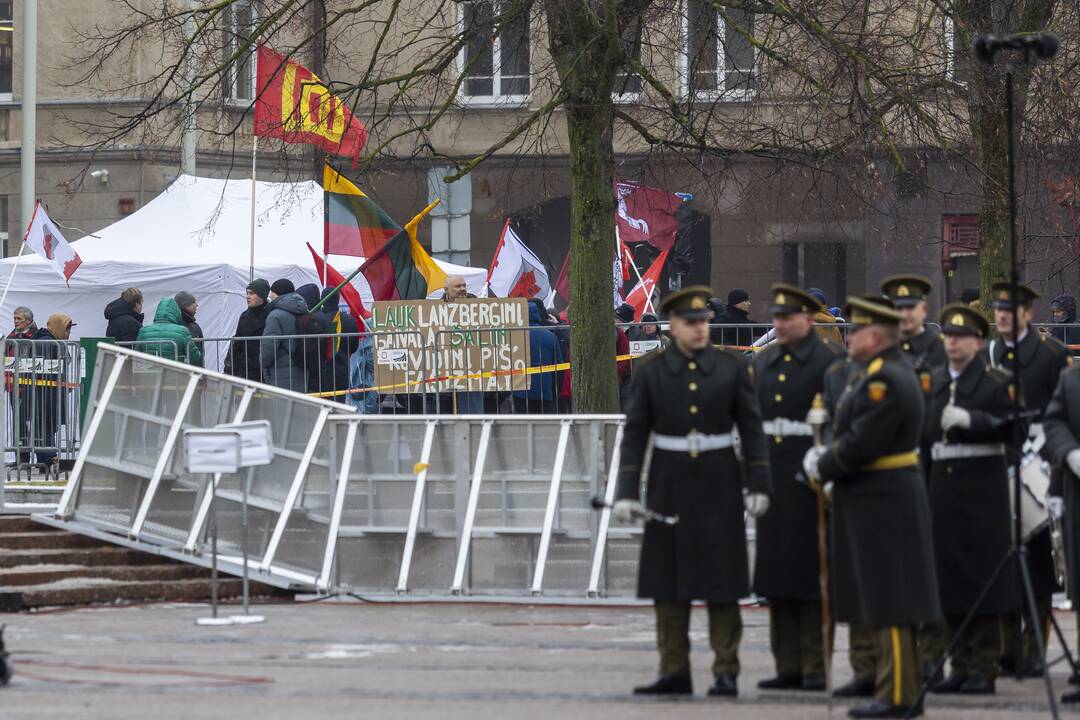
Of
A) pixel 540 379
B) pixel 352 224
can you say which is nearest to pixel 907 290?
pixel 540 379

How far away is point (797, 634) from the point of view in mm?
10086

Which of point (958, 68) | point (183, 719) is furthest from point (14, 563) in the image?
point (958, 68)

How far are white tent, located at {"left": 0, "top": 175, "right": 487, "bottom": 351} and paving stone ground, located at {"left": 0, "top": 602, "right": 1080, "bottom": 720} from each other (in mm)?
12515

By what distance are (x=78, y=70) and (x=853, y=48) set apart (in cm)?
2037

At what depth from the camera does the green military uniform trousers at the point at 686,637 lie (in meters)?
9.79

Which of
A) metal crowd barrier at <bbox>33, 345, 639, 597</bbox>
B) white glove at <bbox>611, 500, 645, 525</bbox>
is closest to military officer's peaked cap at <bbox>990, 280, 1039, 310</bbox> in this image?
white glove at <bbox>611, 500, 645, 525</bbox>

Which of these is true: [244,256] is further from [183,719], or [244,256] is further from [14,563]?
[183,719]

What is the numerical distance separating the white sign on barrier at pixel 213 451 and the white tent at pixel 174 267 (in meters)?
12.5

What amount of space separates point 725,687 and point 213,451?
4.76 metres

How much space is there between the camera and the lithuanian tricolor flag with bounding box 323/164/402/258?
836 inches

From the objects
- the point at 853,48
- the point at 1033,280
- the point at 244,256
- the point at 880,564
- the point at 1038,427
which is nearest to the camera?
the point at 880,564

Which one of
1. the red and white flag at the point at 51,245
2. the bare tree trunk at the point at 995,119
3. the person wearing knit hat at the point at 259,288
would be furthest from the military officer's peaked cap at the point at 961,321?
the red and white flag at the point at 51,245

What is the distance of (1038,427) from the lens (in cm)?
1094

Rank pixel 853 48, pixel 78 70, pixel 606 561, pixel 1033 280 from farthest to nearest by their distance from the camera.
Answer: pixel 78 70
pixel 1033 280
pixel 853 48
pixel 606 561
